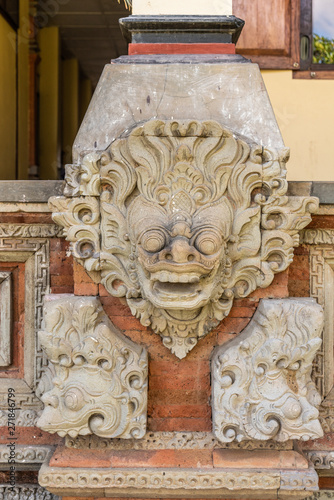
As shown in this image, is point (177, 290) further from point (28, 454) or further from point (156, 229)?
point (28, 454)

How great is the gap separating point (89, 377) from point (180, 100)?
128 centimetres

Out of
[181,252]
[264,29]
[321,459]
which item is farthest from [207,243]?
[264,29]

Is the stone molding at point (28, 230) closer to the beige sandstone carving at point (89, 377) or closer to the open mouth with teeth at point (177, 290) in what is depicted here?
the beige sandstone carving at point (89, 377)

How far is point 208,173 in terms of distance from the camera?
2477 mm

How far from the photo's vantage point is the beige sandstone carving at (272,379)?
247cm

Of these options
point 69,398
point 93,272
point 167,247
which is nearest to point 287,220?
point 167,247

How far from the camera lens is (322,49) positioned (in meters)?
4.33

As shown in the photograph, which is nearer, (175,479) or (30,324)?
(175,479)

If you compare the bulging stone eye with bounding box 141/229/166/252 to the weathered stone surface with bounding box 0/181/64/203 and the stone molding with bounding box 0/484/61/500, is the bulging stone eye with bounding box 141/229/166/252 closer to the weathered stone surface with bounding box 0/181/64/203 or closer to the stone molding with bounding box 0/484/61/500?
the weathered stone surface with bounding box 0/181/64/203

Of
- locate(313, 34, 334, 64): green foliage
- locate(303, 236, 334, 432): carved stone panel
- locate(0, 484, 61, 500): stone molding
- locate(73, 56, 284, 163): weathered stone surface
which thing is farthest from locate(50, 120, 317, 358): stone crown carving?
locate(313, 34, 334, 64): green foliage

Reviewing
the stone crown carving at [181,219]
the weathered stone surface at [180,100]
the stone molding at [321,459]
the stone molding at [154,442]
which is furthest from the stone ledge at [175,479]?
the weathered stone surface at [180,100]

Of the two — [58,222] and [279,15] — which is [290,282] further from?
[279,15]

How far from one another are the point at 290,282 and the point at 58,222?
3.68 ft

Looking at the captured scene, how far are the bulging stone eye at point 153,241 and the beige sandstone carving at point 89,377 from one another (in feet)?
1.33
